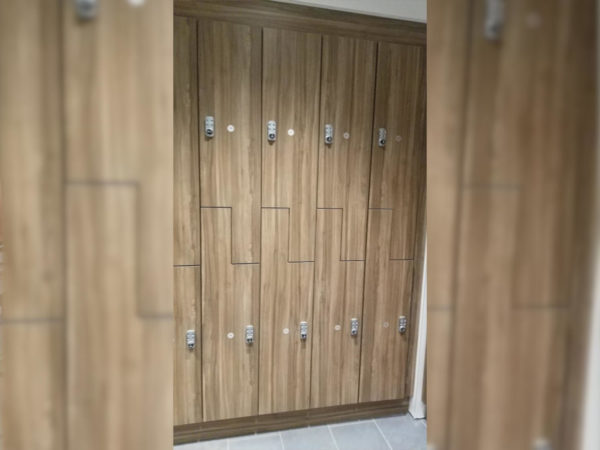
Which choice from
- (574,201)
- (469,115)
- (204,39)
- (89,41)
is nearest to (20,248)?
(89,41)

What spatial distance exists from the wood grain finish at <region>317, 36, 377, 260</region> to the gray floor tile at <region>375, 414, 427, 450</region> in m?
1.26

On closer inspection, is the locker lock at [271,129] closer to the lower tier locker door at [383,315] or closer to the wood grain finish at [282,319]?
the wood grain finish at [282,319]

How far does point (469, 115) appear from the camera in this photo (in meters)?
0.61

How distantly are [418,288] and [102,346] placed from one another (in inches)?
83.1

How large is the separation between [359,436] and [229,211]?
1784 mm

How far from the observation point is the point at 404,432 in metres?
2.23

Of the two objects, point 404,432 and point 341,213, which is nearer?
point 341,213

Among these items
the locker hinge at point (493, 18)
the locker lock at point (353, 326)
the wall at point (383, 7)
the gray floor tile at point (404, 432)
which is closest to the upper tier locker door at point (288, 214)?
the wall at point (383, 7)

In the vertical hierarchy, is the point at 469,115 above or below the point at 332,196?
above

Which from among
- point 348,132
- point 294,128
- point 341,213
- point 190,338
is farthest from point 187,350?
point 348,132

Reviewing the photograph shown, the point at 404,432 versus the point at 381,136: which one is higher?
the point at 381,136

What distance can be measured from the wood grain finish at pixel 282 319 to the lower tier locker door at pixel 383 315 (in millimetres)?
425

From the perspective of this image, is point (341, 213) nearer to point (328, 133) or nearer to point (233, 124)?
point (328, 133)

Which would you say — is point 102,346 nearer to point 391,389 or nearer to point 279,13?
point 279,13
